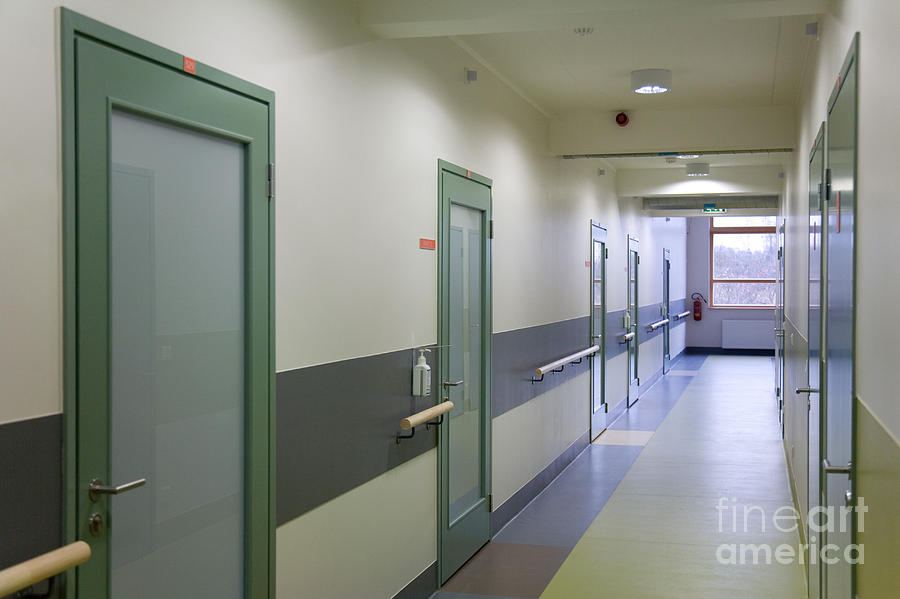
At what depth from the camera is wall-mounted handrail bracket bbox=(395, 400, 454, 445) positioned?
421cm

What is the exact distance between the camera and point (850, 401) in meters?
2.59

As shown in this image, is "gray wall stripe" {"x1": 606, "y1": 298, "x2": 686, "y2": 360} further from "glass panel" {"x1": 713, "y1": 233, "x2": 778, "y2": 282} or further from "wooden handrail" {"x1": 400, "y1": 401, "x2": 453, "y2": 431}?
"wooden handrail" {"x1": 400, "y1": 401, "x2": 453, "y2": 431}

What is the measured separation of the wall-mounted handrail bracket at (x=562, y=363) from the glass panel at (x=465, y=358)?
4.24ft

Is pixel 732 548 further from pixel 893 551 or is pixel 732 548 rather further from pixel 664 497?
pixel 893 551

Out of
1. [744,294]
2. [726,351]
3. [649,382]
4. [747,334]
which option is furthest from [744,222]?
[649,382]

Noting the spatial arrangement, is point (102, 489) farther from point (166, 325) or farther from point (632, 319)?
point (632, 319)

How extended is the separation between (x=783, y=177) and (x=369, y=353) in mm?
8127

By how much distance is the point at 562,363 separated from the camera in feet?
24.7

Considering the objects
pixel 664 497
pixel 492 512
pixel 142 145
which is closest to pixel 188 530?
pixel 142 145

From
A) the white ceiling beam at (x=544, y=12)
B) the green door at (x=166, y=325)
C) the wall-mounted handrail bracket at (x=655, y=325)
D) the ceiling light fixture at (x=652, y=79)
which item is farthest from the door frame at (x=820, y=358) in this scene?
the wall-mounted handrail bracket at (x=655, y=325)

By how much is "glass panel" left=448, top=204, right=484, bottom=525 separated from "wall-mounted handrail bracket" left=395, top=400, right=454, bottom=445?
1.08ft

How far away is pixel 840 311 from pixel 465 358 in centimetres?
277

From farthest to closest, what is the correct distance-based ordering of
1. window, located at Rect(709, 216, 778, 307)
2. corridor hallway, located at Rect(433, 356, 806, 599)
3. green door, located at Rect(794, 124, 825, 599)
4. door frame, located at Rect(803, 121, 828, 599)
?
window, located at Rect(709, 216, 778, 307), corridor hallway, located at Rect(433, 356, 806, 599), green door, located at Rect(794, 124, 825, 599), door frame, located at Rect(803, 121, 828, 599)

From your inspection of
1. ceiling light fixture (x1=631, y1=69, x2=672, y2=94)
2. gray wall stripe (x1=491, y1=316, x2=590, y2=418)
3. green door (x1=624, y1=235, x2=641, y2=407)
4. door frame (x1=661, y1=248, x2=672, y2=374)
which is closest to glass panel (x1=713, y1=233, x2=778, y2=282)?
door frame (x1=661, y1=248, x2=672, y2=374)
